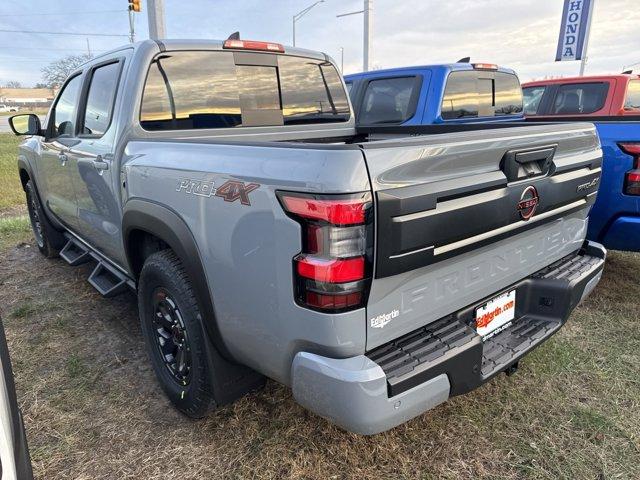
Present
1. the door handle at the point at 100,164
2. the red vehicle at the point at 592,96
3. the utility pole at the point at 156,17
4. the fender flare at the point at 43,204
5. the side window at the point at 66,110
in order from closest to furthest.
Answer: the door handle at the point at 100,164
the side window at the point at 66,110
the fender flare at the point at 43,204
the red vehicle at the point at 592,96
the utility pole at the point at 156,17

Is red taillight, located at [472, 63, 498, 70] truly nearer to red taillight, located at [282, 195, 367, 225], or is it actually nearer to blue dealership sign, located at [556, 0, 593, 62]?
red taillight, located at [282, 195, 367, 225]

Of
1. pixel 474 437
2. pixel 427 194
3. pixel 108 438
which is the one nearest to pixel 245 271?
pixel 427 194

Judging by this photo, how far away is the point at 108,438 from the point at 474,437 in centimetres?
189

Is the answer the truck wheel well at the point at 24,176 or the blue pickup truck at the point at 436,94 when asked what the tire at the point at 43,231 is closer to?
the truck wheel well at the point at 24,176

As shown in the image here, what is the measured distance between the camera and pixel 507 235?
82.7 inches

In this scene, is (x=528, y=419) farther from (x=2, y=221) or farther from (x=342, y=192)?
(x=2, y=221)

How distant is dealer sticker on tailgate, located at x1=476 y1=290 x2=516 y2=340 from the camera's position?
2.21 m

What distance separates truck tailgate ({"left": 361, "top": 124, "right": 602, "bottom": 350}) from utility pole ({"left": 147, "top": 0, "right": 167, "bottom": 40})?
25.7ft

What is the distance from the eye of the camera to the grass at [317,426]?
226 centimetres

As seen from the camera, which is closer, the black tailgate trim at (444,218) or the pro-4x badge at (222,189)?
the black tailgate trim at (444,218)

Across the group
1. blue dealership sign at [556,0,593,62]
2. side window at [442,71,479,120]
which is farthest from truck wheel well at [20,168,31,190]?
blue dealership sign at [556,0,593,62]

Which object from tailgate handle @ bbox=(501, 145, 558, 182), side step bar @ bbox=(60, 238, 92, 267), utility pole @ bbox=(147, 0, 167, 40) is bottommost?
side step bar @ bbox=(60, 238, 92, 267)

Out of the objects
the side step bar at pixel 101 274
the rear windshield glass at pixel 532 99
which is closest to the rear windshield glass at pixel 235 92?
the side step bar at pixel 101 274

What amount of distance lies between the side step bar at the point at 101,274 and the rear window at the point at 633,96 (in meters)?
7.75
